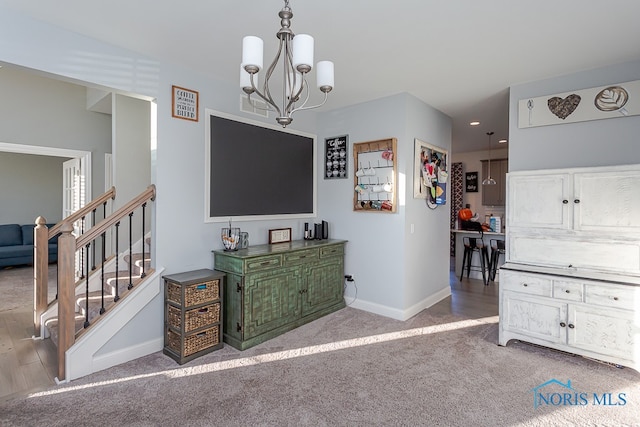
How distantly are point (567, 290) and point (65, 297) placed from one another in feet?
13.2

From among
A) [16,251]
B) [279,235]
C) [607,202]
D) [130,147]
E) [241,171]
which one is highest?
[130,147]

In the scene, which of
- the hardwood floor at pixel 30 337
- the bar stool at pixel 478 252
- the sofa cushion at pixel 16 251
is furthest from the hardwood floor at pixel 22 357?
the bar stool at pixel 478 252

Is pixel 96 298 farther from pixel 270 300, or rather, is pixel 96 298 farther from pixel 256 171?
pixel 256 171

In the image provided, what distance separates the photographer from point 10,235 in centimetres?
651

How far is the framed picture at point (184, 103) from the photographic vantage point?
3035mm

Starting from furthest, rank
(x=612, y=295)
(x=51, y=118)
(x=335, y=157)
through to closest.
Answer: (x=51, y=118) < (x=335, y=157) < (x=612, y=295)

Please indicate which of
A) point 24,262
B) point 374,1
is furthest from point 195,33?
point 24,262

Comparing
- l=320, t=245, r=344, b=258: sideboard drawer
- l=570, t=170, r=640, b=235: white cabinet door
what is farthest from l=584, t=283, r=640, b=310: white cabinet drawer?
l=320, t=245, r=344, b=258: sideboard drawer

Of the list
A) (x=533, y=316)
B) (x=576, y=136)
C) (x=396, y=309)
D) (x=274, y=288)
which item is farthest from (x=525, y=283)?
(x=274, y=288)

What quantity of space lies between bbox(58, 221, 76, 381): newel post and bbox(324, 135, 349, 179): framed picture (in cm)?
293

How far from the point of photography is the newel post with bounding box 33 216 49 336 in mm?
3064

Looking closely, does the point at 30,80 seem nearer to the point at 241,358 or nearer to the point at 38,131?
the point at 38,131

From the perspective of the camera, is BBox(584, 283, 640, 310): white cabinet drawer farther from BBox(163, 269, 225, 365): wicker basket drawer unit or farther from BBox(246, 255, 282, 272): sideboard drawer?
BBox(163, 269, 225, 365): wicker basket drawer unit

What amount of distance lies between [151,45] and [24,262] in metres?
6.14
